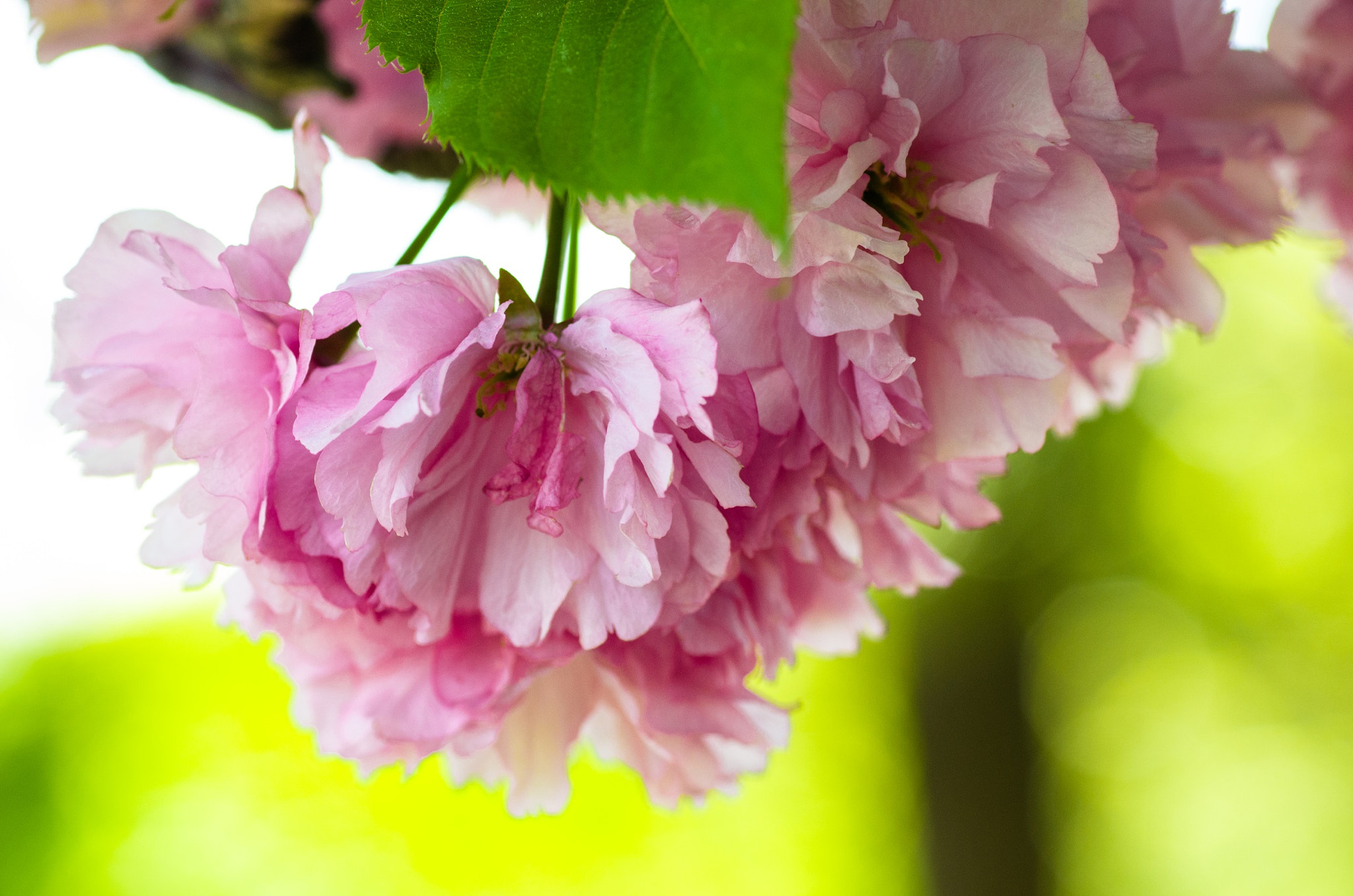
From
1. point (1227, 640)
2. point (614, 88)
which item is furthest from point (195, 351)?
point (1227, 640)

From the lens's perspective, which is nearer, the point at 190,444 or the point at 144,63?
the point at 190,444

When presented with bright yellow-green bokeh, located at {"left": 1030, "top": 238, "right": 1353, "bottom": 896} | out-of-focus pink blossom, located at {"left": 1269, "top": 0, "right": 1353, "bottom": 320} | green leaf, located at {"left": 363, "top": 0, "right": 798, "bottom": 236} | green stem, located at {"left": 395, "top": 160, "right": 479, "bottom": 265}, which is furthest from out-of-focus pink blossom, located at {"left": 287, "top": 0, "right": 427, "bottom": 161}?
bright yellow-green bokeh, located at {"left": 1030, "top": 238, "right": 1353, "bottom": 896}

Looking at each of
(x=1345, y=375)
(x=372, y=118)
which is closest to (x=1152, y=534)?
(x=1345, y=375)

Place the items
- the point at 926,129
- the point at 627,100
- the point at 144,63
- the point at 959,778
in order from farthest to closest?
the point at 959,778 → the point at 144,63 → the point at 926,129 → the point at 627,100

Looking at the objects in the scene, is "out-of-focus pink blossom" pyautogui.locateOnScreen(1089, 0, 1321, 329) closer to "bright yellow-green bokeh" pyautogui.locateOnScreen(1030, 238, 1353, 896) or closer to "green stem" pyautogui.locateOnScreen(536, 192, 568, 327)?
"green stem" pyautogui.locateOnScreen(536, 192, 568, 327)

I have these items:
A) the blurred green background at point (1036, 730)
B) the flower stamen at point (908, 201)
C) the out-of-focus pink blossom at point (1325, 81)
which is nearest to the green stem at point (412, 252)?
the flower stamen at point (908, 201)

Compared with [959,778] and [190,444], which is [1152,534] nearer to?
[959,778]
